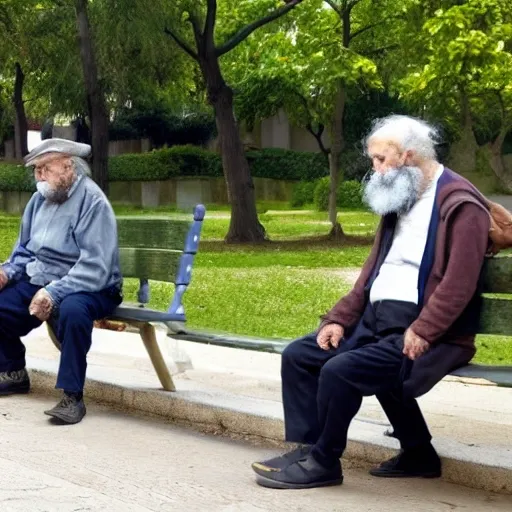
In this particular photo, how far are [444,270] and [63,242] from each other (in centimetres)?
259

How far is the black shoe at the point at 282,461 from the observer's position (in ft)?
17.1

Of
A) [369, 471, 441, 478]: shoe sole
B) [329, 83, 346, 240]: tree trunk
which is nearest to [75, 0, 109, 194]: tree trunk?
[329, 83, 346, 240]: tree trunk

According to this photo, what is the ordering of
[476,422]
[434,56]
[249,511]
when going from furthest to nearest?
1. [434,56]
2. [476,422]
3. [249,511]

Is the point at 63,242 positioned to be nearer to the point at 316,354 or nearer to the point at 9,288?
the point at 9,288

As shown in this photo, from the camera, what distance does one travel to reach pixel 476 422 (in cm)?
636

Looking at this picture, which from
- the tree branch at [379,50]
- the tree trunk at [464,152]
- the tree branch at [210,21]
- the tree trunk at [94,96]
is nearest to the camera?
the tree trunk at [94,96]

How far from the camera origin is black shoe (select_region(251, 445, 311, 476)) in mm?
5211

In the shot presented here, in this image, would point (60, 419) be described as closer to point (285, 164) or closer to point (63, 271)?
point (63, 271)

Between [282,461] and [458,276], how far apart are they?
1052 millimetres

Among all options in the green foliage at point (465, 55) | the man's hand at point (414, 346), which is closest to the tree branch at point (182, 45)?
the green foliage at point (465, 55)

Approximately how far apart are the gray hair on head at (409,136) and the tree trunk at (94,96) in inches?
643

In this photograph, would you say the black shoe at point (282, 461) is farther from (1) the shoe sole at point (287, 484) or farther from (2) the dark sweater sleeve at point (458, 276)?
(2) the dark sweater sleeve at point (458, 276)

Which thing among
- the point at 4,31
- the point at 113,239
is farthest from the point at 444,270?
the point at 4,31

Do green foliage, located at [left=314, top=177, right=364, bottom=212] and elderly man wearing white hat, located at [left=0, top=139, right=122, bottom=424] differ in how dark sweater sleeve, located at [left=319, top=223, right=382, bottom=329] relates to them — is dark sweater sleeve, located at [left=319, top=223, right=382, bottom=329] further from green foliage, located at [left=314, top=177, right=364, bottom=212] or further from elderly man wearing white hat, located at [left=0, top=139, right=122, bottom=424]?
green foliage, located at [left=314, top=177, right=364, bottom=212]
